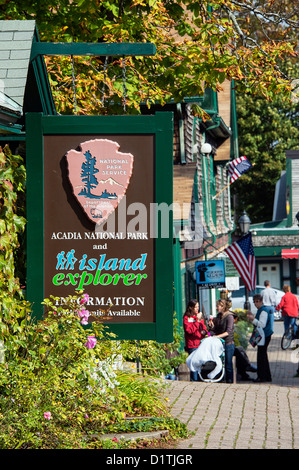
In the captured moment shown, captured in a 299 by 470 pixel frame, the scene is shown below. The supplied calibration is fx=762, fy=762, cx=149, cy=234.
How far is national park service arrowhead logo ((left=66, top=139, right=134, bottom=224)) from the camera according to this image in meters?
6.88

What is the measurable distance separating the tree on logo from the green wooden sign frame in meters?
0.24

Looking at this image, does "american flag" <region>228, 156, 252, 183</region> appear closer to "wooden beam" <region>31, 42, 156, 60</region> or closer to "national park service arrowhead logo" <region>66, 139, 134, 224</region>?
"wooden beam" <region>31, 42, 156, 60</region>

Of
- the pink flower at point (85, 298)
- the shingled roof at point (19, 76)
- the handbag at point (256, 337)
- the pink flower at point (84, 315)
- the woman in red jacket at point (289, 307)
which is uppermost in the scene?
the shingled roof at point (19, 76)

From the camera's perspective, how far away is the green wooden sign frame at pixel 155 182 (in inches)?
272

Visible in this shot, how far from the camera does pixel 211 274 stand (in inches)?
722

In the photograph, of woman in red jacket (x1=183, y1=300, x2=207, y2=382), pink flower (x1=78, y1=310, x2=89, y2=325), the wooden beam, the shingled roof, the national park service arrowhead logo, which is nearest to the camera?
pink flower (x1=78, y1=310, x2=89, y2=325)

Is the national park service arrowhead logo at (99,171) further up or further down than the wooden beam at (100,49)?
further down

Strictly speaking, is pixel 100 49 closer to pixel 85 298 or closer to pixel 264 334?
pixel 85 298

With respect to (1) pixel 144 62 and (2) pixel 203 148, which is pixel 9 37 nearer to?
(1) pixel 144 62

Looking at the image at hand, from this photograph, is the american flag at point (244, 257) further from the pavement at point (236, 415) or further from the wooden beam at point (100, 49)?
the wooden beam at point (100, 49)

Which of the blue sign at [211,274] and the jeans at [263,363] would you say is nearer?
the jeans at [263,363]

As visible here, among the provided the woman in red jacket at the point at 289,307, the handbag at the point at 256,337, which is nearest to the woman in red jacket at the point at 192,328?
the handbag at the point at 256,337

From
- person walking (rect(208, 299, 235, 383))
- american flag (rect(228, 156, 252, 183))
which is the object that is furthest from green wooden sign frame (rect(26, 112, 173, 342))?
american flag (rect(228, 156, 252, 183))
